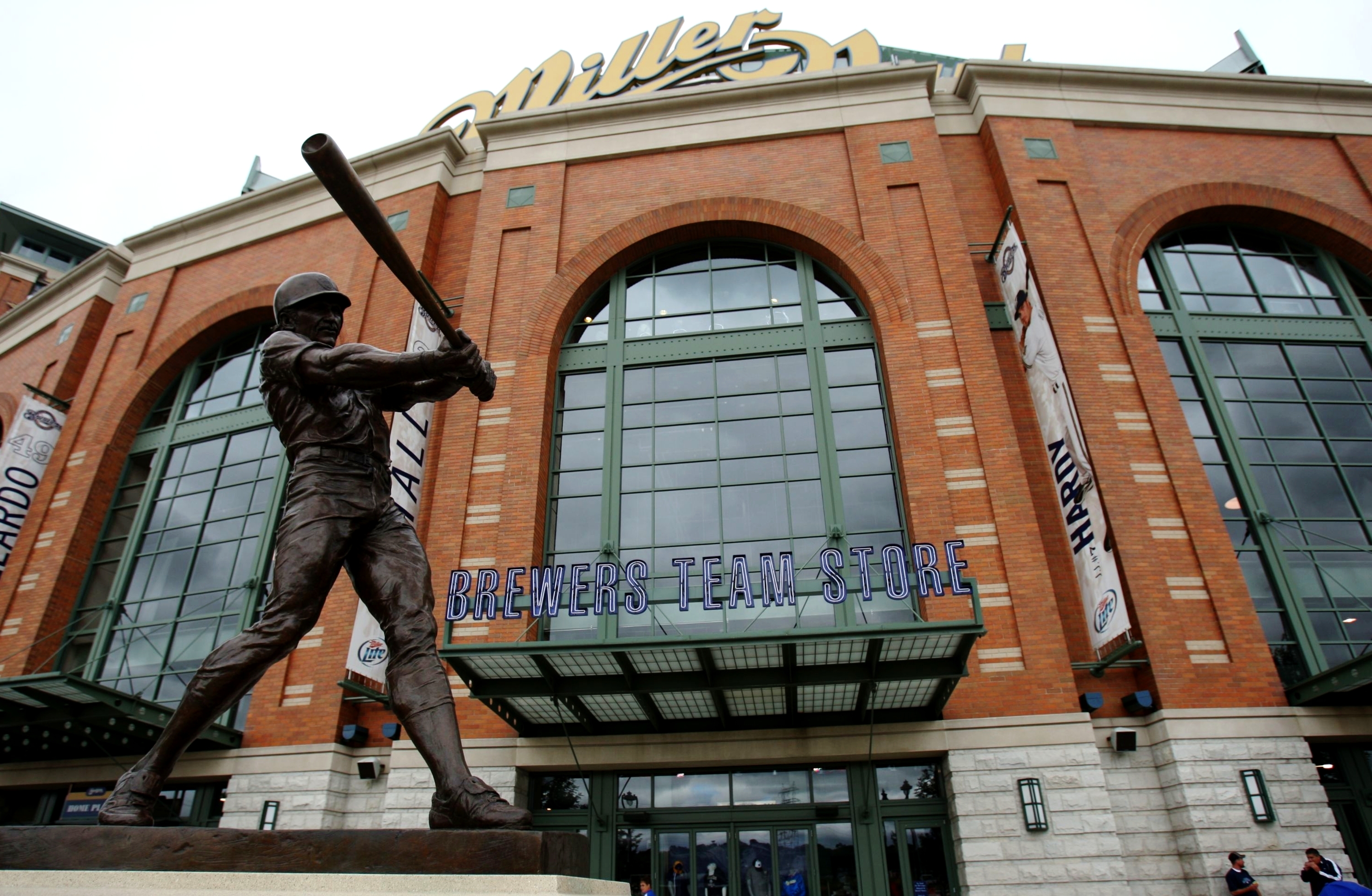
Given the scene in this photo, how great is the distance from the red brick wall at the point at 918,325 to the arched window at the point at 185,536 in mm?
506

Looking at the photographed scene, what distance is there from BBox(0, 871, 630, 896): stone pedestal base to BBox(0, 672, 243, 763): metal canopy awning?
8.41 metres

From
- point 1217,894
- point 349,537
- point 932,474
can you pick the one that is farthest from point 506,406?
point 1217,894

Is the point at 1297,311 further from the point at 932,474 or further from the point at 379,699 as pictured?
the point at 379,699

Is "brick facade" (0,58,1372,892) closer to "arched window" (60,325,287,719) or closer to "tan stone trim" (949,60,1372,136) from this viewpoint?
"tan stone trim" (949,60,1372,136)

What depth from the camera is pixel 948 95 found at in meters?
17.4

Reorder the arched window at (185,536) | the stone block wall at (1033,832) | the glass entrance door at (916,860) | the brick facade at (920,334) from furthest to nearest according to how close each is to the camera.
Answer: the arched window at (185,536), the brick facade at (920,334), the glass entrance door at (916,860), the stone block wall at (1033,832)

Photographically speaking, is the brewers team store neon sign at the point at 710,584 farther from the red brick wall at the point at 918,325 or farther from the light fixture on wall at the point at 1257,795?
the light fixture on wall at the point at 1257,795

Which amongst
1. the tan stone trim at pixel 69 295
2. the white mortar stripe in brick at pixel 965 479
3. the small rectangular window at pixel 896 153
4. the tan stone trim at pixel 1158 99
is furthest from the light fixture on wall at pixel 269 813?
the tan stone trim at pixel 1158 99

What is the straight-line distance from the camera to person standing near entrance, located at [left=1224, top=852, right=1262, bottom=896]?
30.2ft

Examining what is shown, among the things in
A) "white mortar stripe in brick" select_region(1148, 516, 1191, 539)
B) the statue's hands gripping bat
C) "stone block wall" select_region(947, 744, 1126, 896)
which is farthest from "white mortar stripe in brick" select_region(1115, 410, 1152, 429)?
the statue's hands gripping bat

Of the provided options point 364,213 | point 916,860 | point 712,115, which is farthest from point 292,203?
point 916,860

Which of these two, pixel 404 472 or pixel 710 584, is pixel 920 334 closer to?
pixel 710 584

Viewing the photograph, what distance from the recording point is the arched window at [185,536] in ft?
49.3

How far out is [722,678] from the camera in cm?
1083
